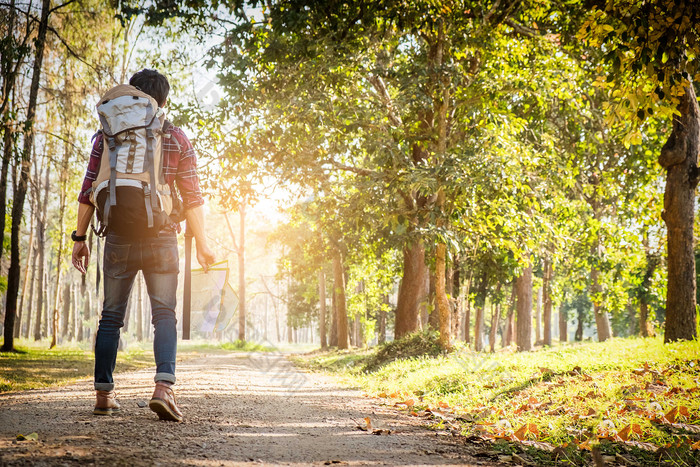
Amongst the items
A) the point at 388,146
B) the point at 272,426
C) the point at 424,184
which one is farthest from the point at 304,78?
the point at 272,426

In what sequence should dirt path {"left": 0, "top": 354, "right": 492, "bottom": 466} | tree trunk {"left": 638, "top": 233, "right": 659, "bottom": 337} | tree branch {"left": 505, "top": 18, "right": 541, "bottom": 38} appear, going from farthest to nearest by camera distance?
1. tree trunk {"left": 638, "top": 233, "right": 659, "bottom": 337}
2. tree branch {"left": 505, "top": 18, "right": 541, "bottom": 38}
3. dirt path {"left": 0, "top": 354, "right": 492, "bottom": 466}

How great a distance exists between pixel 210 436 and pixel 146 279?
117cm

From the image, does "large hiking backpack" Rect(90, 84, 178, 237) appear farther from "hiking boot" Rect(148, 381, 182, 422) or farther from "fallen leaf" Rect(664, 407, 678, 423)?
"fallen leaf" Rect(664, 407, 678, 423)

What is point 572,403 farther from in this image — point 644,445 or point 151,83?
point 151,83

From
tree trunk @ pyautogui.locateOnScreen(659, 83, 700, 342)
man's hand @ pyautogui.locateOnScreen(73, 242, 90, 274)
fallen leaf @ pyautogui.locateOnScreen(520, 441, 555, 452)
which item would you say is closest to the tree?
fallen leaf @ pyautogui.locateOnScreen(520, 441, 555, 452)

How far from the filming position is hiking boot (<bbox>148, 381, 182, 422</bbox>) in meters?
3.39

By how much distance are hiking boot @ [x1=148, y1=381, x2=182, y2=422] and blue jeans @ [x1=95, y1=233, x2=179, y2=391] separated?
0.26 feet

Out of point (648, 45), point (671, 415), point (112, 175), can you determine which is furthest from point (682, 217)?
point (112, 175)

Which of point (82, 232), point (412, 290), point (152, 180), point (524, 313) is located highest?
point (152, 180)

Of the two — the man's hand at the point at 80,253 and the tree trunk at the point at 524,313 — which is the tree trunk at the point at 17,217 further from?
the tree trunk at the point at 524,313

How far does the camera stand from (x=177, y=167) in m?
3.77

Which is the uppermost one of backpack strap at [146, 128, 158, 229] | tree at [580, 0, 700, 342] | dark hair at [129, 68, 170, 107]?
tree at [580, 0, 700, 342]

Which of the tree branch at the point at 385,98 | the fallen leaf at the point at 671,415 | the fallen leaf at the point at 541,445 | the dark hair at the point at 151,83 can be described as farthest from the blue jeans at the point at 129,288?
the tree branch at the point at 385,98

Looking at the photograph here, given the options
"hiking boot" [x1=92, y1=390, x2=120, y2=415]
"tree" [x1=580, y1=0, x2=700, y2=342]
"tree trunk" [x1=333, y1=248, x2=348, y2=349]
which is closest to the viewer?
"hiking boot" [x1=92, y1=390, x2=120, y2=415]
